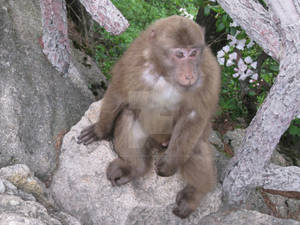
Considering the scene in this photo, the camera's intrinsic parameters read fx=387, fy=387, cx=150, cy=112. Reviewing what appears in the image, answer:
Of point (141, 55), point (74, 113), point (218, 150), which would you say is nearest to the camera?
point (141, 55)

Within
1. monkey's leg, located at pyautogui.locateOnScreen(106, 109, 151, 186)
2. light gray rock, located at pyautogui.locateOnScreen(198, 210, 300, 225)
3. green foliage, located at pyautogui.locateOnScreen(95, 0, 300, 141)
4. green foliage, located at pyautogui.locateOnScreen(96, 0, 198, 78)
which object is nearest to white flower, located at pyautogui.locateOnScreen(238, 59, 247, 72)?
green foliage, located at pyautogui.locateOnScreen(95, 0, 300, 141)

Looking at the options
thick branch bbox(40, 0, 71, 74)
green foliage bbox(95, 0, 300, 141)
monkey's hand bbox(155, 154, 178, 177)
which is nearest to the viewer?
monkey's hand bbox(155, 154, 178, 177)

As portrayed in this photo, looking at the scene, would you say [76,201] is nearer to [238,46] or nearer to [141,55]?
[141,55]

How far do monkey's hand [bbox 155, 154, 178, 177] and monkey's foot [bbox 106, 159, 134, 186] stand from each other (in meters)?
0.28

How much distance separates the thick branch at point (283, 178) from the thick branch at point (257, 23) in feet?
2.99

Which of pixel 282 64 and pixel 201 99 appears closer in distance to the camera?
pixel 282 64

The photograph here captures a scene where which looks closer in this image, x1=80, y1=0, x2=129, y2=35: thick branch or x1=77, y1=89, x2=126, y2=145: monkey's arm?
x1=80, y1=0, x2=129, y2=35: thick branch

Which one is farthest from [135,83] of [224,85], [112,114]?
[224,85]

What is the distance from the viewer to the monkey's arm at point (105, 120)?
3213mm

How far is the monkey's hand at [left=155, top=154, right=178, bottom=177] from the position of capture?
123 inches

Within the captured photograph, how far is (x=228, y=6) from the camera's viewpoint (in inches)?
107

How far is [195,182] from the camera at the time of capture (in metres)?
3.22

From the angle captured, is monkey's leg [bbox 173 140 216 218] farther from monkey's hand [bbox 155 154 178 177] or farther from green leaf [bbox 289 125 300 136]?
green leaf [bbox 289 125 300 136]

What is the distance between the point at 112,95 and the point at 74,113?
3.07 feet
